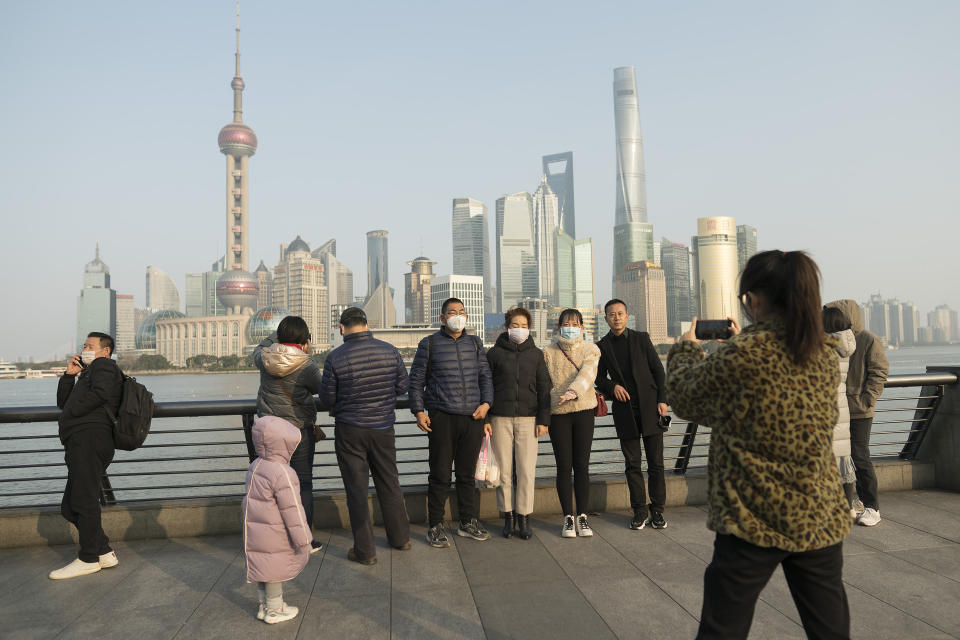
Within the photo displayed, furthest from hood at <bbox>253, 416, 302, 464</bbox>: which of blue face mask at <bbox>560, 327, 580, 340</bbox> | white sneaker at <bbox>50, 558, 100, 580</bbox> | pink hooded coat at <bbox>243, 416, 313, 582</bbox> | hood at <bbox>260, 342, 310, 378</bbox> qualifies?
blue face mask at <bbox>560, 327, 580, 340</bbox>

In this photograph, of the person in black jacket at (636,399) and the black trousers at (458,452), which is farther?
the person in black jacket at (636,399)

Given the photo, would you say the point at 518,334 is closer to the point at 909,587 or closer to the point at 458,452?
the point at 458,452

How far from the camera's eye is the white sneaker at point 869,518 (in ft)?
15.4

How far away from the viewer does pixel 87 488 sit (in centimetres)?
415

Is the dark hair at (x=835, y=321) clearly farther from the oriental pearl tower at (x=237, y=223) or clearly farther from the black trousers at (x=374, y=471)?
the oriental pearl tower at (x=237, y=223)

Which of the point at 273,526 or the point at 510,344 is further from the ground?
the point at 510,344

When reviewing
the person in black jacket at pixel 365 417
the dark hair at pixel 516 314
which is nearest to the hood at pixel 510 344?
the dark hair at pixel 516 314

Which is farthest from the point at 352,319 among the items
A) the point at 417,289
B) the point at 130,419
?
the point at 417,289

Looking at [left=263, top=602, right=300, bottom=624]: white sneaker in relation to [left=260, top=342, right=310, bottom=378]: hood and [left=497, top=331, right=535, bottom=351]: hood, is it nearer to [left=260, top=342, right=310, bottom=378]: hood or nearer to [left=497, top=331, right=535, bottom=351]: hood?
[left=260, top=342, right=310, bottom=378]: hood

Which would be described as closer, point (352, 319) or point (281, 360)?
point (281, 360)

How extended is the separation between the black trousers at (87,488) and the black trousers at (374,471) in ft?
5.46

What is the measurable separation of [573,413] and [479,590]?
5.66 ft

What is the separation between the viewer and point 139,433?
4.28m

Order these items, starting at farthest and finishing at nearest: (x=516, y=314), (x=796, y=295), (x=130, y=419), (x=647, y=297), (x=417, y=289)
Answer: (x=417, y=289)
(x=647, y=297)
(x=516, y=314)
(x=130, y=419)
(x=796, y=295)
